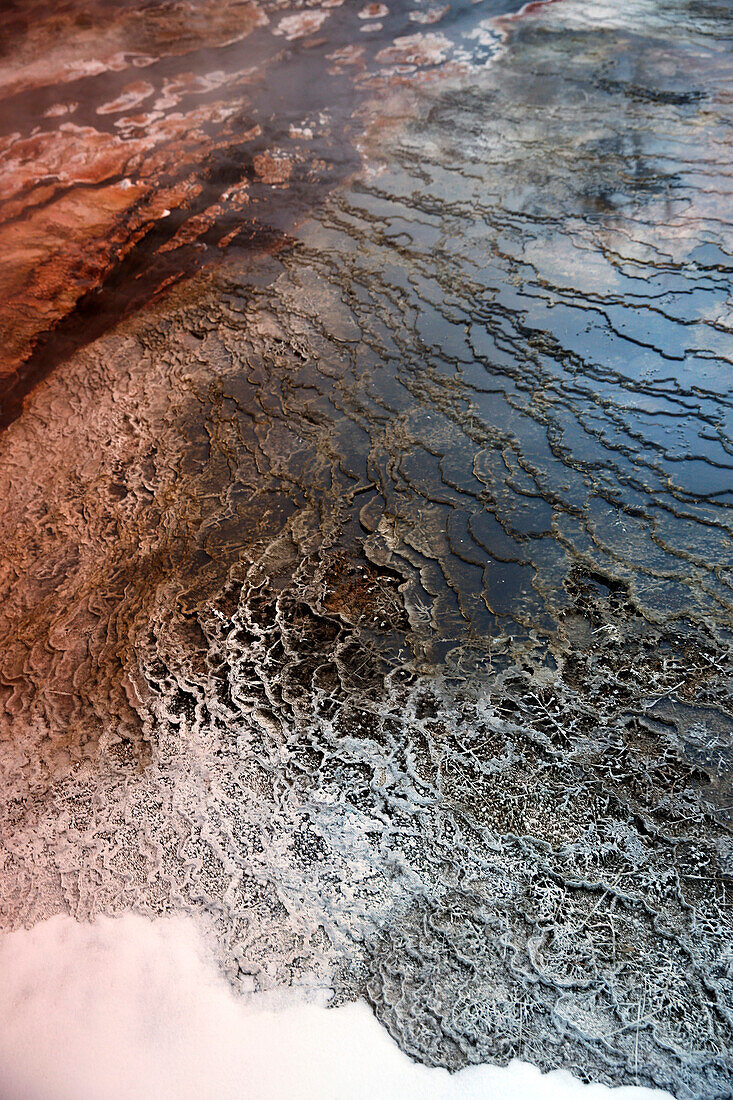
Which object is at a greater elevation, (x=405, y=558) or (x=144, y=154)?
(x=144, y=154)

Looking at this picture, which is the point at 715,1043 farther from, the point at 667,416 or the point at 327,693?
the point at 667,416

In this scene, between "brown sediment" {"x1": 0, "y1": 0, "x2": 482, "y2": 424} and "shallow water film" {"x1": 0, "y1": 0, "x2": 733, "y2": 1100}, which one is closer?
"shallow water film" {"x1": 0, "y1": 0, "x2": 733, "y2": 1100}

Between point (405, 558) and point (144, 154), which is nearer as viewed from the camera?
point (405, 558)

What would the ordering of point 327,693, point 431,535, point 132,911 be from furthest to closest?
point 431,535, point 327,693, point 132,911

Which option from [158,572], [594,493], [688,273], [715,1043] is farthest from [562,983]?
[688,273]

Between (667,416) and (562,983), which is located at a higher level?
(667,416)

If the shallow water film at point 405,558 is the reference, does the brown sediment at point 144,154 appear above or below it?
above

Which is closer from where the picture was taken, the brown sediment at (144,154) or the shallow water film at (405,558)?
the shallow water film at (405,558)

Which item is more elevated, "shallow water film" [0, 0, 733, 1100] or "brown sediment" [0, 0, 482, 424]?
"brown sediment" [0, 0, 482, 424]
